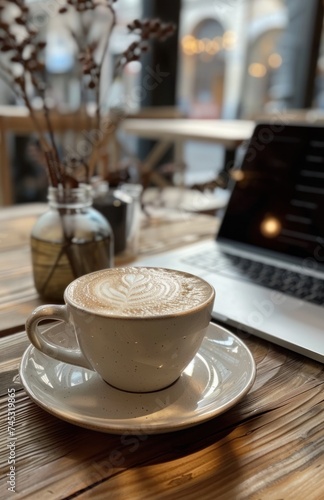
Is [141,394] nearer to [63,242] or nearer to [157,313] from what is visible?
[157,313]

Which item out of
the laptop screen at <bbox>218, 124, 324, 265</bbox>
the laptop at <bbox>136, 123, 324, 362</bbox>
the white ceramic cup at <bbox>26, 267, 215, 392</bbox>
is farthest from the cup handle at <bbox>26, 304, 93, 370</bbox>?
the laptop screen at <bbox>218, 124, 324, 265</bbox>

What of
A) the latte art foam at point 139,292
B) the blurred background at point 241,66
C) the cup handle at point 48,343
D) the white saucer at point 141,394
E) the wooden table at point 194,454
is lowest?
the wooden table at point 194,454

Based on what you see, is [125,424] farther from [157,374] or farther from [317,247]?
[317,247]

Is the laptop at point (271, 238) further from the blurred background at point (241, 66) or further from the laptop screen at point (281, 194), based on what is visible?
the blurred background at point (241, 66)

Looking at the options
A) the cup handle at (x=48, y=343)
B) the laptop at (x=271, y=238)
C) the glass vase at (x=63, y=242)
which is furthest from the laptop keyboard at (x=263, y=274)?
the cup handle at (x=48, y=343)

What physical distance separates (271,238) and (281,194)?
80 mm

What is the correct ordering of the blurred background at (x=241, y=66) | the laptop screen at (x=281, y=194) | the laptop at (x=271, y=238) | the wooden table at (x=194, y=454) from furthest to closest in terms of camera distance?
the blurred background at (x=241, y=66), the laptop screen at (x=281, y=194), the laptop at (x=271, y=238), the wooden table at (x=194, y=454)

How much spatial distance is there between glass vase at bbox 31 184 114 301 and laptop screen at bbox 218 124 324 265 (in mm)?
299

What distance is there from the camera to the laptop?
60 cm

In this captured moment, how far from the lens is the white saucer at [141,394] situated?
35 cm

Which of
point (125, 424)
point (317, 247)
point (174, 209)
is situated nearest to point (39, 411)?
point (125, 424)

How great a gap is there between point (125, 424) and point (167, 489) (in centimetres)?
5

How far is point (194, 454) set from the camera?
34cm

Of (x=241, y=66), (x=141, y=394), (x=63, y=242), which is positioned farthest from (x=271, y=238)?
(x=241, y=66)
